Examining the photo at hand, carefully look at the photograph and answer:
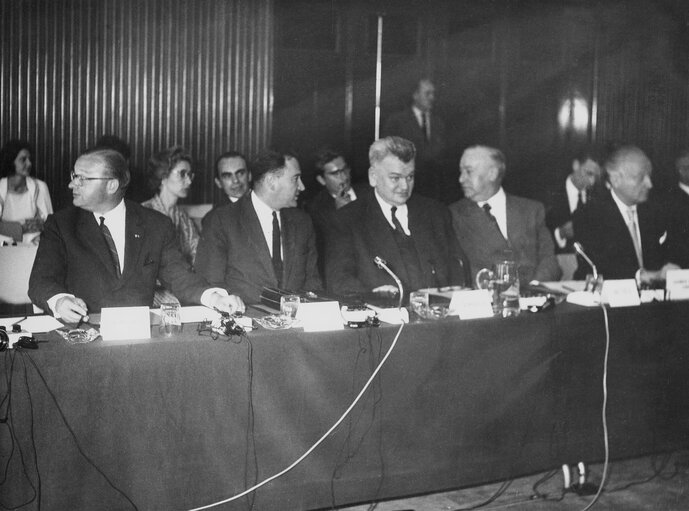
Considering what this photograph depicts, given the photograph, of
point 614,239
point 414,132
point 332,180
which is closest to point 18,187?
point 332,180

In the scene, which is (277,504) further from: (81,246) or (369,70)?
(369,70)

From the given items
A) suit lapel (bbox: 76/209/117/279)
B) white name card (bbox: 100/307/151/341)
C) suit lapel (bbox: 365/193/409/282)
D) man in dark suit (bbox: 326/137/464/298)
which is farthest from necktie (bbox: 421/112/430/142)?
white name card (bbox: 100/307/151/341)

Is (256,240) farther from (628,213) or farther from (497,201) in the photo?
(628,213)

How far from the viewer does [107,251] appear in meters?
3.31

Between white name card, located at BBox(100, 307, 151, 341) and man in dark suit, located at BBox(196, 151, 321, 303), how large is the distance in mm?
1009

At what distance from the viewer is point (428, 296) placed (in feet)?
11.0

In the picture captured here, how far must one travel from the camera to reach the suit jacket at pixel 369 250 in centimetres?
392

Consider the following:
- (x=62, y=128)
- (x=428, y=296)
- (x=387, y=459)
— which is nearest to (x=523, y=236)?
(x=428, y=296)

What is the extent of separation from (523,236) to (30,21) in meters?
3.62

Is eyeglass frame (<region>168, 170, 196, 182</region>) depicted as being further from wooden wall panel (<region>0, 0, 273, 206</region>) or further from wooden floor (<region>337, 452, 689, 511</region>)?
wooden floor (<region>337, 452, 689, 511</region>)

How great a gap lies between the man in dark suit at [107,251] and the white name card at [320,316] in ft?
1.00

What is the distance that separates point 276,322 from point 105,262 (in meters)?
0.82

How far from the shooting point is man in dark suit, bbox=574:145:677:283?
14.0ft

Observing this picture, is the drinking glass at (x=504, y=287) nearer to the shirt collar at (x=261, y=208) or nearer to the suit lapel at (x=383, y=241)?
the suit lapel at (x=383, y=241)
